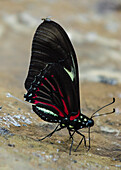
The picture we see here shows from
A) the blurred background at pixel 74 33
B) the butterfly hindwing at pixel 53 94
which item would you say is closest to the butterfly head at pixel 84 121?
the butterfly hindwing at pixel 53 94

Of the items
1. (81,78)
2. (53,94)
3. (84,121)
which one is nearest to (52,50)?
(53,94)

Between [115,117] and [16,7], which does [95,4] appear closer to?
A: [16,7]

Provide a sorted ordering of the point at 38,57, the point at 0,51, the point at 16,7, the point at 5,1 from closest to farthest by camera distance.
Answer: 1. the point at 38,57
2. the point at 0,51
3. the point at 16,7
4. the point at 5,1

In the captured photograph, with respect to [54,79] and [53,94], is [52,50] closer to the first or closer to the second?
[54,79]

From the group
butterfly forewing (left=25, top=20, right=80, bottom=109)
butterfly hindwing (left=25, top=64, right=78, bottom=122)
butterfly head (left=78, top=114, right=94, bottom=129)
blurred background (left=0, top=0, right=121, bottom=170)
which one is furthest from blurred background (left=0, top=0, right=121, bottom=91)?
butterfly head (left=78, top=114, right=94, bottom=129)

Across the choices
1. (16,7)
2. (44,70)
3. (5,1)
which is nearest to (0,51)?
(16,7)

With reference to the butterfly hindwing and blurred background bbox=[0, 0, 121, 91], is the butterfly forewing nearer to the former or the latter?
the butterfly hindwing
